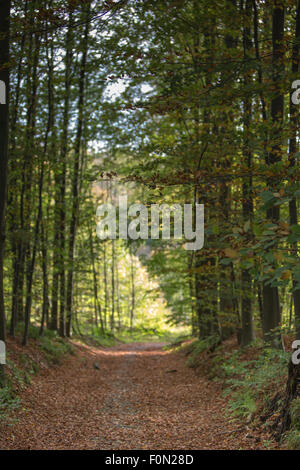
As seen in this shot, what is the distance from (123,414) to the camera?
25.6 feet

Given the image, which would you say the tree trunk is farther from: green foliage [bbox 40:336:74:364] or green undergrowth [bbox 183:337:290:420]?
green foliage [bbox 40:336:74:364]

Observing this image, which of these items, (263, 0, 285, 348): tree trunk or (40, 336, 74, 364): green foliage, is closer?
(263, 0, 285, 348): tree trunk

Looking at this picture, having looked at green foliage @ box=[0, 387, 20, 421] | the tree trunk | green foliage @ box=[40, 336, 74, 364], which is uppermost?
the tree trunk

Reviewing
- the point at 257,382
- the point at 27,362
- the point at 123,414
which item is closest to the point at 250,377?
the point at 257,382

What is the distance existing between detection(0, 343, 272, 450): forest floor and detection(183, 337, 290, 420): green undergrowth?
263 millimetres

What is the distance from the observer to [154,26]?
22.6 feet

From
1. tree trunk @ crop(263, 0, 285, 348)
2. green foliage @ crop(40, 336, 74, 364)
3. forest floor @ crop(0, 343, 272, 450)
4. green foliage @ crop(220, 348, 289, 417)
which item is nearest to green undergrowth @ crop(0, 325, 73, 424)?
green foliage @ crop(40, 336, 74, 364)

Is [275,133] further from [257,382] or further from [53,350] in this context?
[53,350]

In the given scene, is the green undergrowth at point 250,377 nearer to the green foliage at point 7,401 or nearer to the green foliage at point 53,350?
the green foliage at point 7,401

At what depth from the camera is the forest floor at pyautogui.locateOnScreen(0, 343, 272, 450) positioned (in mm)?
5863
